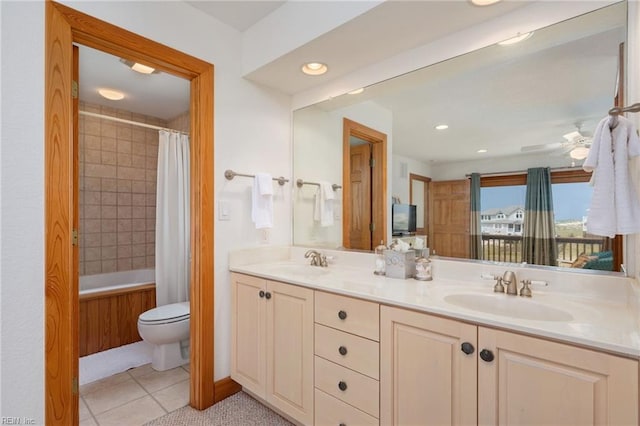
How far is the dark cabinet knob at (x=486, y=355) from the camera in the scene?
101 cm

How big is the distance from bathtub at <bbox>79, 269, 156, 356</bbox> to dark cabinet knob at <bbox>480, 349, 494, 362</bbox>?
290cm

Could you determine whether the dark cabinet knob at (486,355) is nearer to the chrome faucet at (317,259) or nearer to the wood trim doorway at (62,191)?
A: the chrome faucet at (317,259)

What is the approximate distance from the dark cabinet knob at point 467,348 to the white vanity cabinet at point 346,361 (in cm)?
34

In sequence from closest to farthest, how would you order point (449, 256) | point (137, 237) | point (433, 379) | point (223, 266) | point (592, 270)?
point (433, 379) < point (592, 270) < point (449, 256) < point (223, 266) < point (137, 237)

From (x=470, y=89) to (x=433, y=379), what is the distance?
4.68 ft

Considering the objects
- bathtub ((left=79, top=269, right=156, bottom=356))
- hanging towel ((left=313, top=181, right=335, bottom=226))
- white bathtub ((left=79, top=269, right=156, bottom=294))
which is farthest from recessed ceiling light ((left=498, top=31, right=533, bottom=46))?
white bathtub ((left=79, top=269, right=156, bottom=294))

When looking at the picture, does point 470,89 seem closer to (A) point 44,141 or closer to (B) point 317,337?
(B) point 317,337

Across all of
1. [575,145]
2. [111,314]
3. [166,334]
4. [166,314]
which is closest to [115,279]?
[111,314]

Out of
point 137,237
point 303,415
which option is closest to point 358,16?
point 303,415

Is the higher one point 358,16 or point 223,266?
point 358,16

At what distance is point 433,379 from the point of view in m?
1.13

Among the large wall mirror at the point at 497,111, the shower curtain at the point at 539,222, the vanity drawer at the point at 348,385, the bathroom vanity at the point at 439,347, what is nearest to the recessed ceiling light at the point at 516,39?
the large wall mirror at the point at 497,111

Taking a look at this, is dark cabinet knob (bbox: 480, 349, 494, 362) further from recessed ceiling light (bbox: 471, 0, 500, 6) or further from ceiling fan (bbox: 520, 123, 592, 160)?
recessed ceiling light (bbox: 471, 0, 500, 6)

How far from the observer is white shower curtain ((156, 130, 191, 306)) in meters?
2.92
